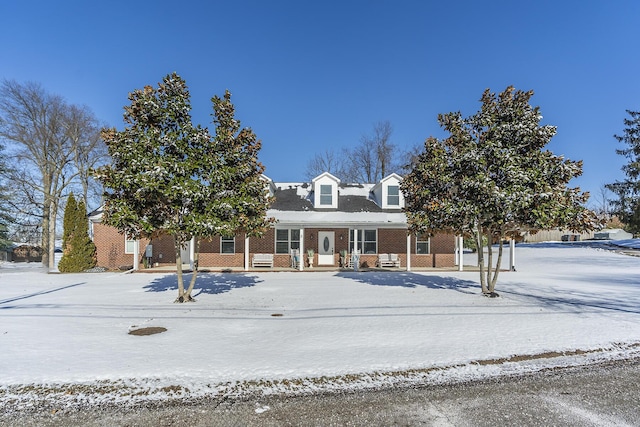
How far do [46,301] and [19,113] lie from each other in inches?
759

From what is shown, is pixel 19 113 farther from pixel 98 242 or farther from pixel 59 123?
pixel 98 242

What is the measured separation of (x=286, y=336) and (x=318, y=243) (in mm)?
13592

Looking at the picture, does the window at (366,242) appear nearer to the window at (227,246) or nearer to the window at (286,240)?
the window at (286,240)

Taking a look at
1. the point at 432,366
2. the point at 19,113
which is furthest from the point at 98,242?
the point at 432,366

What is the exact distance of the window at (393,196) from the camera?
69.2 feet

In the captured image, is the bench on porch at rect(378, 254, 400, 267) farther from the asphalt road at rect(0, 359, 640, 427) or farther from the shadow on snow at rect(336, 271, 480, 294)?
the asphalt road at rect(0, 359, 640, 427)

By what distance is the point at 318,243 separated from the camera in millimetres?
20344

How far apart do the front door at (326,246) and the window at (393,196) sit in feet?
13.1

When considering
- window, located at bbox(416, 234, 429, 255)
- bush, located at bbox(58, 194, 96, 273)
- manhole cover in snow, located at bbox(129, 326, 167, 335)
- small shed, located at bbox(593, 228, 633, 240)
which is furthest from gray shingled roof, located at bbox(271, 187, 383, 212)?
small shed, located at bbox(593, 228, 633, 240)

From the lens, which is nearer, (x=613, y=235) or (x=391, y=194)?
(x=391, y=194)

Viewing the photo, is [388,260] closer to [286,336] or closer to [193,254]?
[193,254]

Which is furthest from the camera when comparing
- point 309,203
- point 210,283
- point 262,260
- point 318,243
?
point 309,203

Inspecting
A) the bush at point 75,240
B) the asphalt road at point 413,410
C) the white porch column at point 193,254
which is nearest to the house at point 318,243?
the bush at point 75,240

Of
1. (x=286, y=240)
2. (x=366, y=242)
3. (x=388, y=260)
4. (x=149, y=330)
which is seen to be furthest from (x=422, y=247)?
(x=149, y=330)
